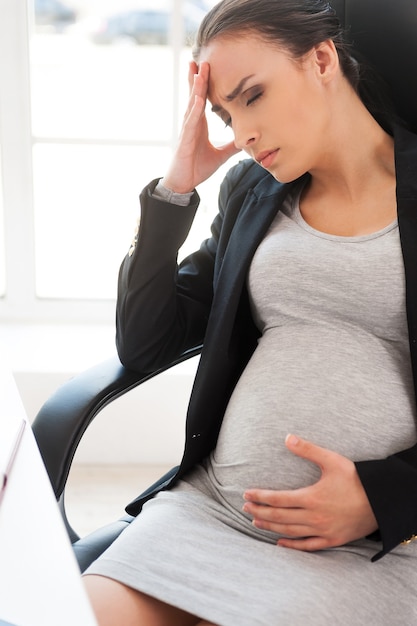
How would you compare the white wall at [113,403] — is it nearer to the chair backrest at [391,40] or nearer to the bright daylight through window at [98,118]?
the bright daylight through window at [98,118]

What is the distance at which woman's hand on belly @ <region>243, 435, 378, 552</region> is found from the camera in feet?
3.64

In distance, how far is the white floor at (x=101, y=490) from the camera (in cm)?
218

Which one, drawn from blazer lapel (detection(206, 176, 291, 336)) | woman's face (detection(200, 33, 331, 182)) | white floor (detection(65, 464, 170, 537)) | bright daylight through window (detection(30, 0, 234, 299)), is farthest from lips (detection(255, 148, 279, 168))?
white floor (detection(65, 464, 170, 537))

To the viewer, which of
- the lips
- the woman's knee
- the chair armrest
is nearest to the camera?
the woman's knee

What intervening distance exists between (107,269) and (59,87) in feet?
1.80

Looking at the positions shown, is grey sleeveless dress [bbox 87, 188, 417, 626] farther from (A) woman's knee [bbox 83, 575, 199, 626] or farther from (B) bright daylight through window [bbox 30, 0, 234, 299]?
(B) bright daylight through window [bbox 30, 0, 234, 299]

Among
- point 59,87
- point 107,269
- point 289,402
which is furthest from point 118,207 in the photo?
point 289,402

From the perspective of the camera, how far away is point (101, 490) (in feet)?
7.49

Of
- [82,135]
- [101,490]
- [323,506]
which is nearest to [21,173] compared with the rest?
[82,135]

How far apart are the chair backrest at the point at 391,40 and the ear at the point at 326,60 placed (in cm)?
13

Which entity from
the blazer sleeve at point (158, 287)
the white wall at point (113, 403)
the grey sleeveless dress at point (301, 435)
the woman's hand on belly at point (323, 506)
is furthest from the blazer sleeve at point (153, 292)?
the white wall at point (113, 403)

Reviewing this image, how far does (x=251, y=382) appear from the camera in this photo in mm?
1301

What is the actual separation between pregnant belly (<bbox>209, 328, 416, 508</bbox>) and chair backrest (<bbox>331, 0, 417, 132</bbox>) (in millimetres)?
452

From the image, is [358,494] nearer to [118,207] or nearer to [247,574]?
[247,574]
